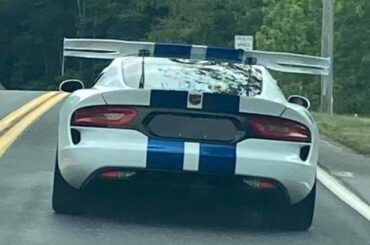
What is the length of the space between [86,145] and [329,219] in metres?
2.31

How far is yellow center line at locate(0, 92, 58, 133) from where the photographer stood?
1647 cm

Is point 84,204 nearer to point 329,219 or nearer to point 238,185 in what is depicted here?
point 238,185

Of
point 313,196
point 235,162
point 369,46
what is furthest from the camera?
point 369,46

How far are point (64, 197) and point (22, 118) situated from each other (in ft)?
29.8

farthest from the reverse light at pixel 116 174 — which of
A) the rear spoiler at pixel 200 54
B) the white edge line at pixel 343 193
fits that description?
Answer: the white edge line at pixel 343 193

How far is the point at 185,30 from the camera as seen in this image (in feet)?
210

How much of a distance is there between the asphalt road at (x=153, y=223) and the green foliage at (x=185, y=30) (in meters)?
40.3

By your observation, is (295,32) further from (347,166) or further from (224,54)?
(224,54)

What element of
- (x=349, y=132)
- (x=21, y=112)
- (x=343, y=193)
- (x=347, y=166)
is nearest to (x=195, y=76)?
(x=343, y=193)

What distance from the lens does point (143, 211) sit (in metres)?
9.49

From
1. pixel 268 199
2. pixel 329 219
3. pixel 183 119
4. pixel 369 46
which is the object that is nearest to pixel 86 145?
pixel 183 119

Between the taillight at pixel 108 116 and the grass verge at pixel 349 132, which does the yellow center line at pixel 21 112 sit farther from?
the taillight at pixel 108 116

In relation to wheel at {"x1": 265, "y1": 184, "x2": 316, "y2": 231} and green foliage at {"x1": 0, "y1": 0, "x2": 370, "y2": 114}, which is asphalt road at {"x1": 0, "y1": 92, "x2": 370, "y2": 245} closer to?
wheel at {"x1": 265, "y1": 184, "x2": 316, "y2": 231}

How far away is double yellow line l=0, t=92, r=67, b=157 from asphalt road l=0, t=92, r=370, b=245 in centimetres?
306
